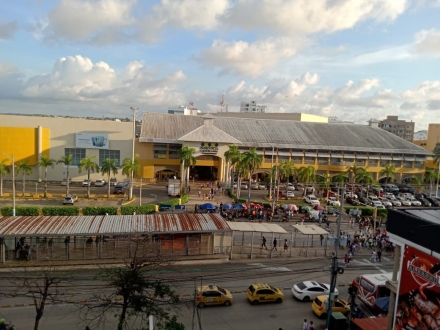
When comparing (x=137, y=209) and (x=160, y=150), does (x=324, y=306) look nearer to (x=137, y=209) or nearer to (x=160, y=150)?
(x=137, y=209)

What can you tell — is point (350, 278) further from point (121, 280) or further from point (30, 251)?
point (30, 251)

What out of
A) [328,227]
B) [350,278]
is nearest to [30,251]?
[350,278]

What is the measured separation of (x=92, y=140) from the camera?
2351 inches

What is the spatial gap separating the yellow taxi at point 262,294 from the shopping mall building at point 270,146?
3893 cm

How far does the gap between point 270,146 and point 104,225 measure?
43134 millimetres

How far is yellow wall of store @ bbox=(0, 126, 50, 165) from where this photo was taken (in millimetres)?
57625

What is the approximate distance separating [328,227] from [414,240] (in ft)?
84.2

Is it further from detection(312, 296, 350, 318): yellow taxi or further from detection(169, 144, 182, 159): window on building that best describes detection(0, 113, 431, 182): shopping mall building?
detection(312, 296, 350, 318): yellow taxi

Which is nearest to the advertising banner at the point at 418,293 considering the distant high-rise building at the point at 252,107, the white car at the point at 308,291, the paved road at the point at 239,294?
the paved road at the point at 239,294

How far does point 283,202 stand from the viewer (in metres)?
49.4

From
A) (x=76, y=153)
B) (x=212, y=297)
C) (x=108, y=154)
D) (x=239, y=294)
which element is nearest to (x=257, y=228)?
(x=239, y=294)

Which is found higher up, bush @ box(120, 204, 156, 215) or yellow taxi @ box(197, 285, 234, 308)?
bush @ box(120, 204, 156, 215)

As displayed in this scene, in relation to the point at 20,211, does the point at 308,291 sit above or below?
below

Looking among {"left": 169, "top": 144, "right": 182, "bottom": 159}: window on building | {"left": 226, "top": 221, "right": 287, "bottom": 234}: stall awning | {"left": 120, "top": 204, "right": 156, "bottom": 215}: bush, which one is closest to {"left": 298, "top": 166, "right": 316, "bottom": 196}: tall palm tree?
{"left": 169, "top": 144, "right": 182, "bottom": 159}: window on building
